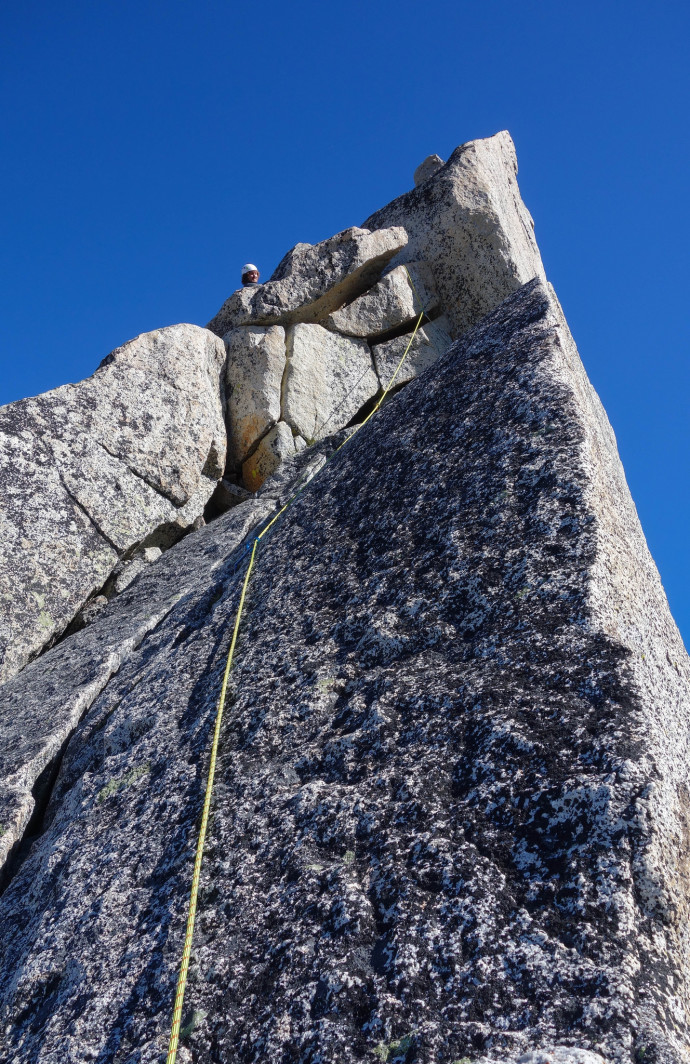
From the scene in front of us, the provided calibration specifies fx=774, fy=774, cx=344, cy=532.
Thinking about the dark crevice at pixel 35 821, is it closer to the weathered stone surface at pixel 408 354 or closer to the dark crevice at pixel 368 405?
the dark crevice at pixel 368 405

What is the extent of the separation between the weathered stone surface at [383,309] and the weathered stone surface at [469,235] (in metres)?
0.57

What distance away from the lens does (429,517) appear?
4848 mm

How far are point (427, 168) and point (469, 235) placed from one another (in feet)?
7.61

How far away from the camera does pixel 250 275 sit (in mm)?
14141

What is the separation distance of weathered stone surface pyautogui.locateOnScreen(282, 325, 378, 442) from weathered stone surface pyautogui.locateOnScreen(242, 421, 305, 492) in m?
0.26

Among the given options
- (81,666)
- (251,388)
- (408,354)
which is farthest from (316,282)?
(81,666)

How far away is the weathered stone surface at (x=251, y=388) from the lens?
11.4 meters

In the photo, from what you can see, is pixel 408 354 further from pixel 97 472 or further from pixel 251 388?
pixel 97 472

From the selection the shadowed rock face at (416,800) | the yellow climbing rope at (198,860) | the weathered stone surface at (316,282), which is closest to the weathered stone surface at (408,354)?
the weathered stone surface at (316,282)

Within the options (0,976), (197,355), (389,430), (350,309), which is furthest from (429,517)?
(350,309)

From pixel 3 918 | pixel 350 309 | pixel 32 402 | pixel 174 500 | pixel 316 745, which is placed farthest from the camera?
pixel 350 309

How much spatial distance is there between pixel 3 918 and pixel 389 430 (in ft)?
14.0

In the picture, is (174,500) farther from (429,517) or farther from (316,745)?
(316,745)

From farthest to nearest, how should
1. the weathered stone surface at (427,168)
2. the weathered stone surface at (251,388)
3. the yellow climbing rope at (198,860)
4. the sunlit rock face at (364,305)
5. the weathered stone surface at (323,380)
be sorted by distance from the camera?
the weathered stone surface at (427,168) < the weathered stone surface at (323,380) < the sunlit rock face at (364,305) < the weathered stone surface at (251,388) < the yellow climbing rope at (198,860)
